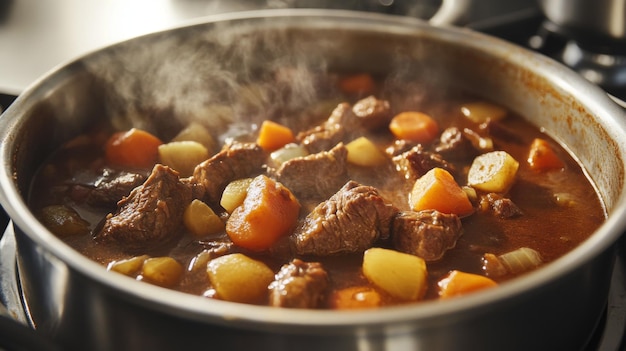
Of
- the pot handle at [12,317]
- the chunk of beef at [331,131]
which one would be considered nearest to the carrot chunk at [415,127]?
the chunk of beef at [331,131]

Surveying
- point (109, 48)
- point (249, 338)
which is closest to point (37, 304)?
point (249, 338)

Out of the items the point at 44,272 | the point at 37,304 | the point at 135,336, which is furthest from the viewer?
the point at 37,304

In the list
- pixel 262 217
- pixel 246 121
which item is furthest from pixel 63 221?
pixel 246 121

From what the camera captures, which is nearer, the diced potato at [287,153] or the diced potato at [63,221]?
the diced potato at [63,221]

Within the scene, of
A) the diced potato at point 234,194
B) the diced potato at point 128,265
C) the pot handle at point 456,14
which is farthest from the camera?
the pot handle at point 456,14

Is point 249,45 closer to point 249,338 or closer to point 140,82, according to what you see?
point 140,82

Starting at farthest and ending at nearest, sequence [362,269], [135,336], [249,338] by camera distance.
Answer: [362,269] < [135,336] < [249,338]

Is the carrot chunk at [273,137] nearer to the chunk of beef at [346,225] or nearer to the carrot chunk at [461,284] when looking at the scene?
the chunk of beef at [346,225]
